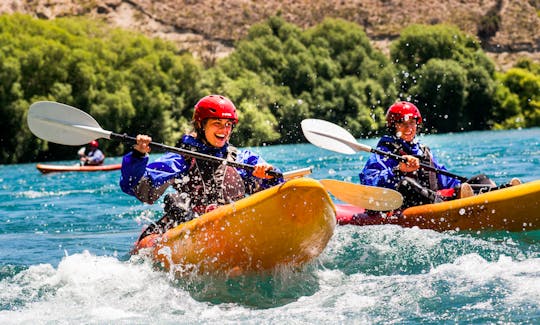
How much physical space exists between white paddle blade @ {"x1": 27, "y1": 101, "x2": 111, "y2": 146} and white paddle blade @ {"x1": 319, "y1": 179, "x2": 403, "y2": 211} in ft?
6.61

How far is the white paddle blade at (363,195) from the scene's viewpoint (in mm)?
4980

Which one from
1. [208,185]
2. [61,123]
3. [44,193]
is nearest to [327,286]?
[208,185]

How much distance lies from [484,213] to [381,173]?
984mm

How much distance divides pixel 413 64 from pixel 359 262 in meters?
45.6

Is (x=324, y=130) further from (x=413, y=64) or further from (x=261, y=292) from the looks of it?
(x=413, y=64)

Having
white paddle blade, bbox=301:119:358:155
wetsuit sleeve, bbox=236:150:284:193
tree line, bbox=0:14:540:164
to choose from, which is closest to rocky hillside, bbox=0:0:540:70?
tree line, bbox=0:14:540:164

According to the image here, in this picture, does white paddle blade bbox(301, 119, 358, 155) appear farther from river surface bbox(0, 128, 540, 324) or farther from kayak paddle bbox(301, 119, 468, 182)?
river surface bbox(0, 128, 540, 324)

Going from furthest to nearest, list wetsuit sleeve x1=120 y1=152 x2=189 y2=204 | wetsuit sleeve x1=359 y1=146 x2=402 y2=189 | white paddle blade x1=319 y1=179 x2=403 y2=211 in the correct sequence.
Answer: wetsuit sleeve x1=359 y1=146 x2=402 y2=189
wetsuit sleeve x1=120 y1=152 x2=189 y2=204
white paddle blade x1=319 y1=179 x2=403 y2=211

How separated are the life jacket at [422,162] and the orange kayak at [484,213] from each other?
1.59ft

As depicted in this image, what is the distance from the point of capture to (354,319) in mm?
3883

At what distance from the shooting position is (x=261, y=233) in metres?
4.62

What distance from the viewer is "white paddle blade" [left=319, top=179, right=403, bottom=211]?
196 inches

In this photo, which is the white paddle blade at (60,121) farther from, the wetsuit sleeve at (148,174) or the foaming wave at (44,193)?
the foaming wave at (44,193)

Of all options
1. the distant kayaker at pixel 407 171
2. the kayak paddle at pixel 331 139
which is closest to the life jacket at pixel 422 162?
the distant kayaker at pixel 407 171
